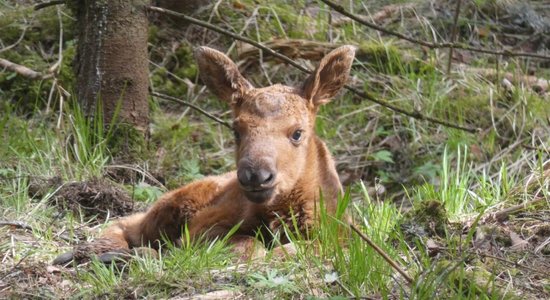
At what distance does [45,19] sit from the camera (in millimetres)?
9984

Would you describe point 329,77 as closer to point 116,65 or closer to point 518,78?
point 116,65

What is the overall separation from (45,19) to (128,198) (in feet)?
12.4

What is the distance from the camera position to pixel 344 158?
8.89 m

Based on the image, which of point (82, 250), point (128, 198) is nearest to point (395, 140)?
point (128, 198)

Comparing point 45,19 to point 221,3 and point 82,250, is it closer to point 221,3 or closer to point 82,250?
point 221,3

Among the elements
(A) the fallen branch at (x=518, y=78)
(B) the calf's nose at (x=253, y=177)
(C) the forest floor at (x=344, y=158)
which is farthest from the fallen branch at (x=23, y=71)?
(A) the fallen branch at (x=518, y=78)

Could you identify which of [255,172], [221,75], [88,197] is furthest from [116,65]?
[255,172]

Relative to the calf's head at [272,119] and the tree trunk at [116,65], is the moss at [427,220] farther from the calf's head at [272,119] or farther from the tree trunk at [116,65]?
the tree trunk at [116,65]

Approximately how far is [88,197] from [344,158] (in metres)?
2.99

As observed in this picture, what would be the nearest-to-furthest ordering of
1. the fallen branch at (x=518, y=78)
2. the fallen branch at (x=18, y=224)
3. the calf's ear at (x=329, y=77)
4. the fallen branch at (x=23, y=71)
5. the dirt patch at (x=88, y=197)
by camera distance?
the fallen branch at (x=18, y=224), the calf's ear at (x=329, y=77), the dirt patch at (x=88, y=197), the fallen branch at (x=23, y=71), the fallen branch at (x=518, y=78)

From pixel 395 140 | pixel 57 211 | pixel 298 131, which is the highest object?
pixel 298 131

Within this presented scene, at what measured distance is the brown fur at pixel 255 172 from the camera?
18.2 ft

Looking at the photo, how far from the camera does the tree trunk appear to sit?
708 cm

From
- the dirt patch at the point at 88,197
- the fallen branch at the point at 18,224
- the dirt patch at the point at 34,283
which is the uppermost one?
the dirt patch at the point at 34,283
